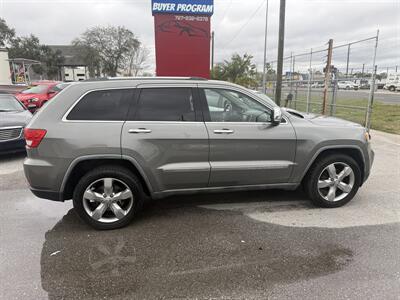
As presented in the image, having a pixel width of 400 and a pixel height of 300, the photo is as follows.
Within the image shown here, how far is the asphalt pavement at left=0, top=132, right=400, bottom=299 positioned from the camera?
2502mm

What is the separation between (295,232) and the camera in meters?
3.41

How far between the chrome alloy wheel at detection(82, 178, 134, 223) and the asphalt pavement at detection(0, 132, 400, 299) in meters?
0.20

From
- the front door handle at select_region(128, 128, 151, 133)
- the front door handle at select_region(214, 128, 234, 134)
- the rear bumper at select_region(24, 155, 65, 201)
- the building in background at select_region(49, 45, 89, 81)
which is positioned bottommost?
the rear bumper at select_region(24, 155, 65, 201)

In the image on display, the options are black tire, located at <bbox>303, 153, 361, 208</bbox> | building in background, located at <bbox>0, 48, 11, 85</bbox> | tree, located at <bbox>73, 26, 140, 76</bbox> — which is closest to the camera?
black tire, located at <bbox>303, 153, 361, 208</bbox>

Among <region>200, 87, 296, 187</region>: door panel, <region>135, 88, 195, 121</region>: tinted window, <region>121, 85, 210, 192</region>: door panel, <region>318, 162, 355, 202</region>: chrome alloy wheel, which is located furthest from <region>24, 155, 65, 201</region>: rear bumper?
<region>318, 162, 355, 202</region>: chrome alloy wheel

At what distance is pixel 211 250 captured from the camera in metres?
3.07

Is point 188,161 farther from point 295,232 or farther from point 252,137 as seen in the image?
point 295,232

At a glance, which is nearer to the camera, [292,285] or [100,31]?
[292,285]

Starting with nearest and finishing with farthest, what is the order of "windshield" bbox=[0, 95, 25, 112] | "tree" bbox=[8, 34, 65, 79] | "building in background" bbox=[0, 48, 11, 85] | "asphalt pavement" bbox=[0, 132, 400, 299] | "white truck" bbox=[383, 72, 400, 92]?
1. "asphalt pavement" bbox=[0, 132, 400, 299]
2. "windshield" bbox=[0, 95, 25, 112]
3. "building in background" bbox=[0, 48, 11, 85]
4. "white truck" bbox=[383, 72, 400, 92]
5. "tree" bbox=[8, 34, 65, 79]

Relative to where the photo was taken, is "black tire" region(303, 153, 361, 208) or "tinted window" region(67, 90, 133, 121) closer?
"tinted window" region(67, 90, 133, 121)

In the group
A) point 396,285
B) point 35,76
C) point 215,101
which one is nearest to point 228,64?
point 215,101

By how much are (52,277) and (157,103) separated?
206cm

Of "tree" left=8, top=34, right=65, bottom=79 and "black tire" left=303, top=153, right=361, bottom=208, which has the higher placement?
"tree" left=8, top=34, right=65, bottom=79

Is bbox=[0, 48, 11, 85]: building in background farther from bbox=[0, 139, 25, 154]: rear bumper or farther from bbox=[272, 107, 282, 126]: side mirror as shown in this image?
bbox=[272, 107, 282, 126]: side mirror
